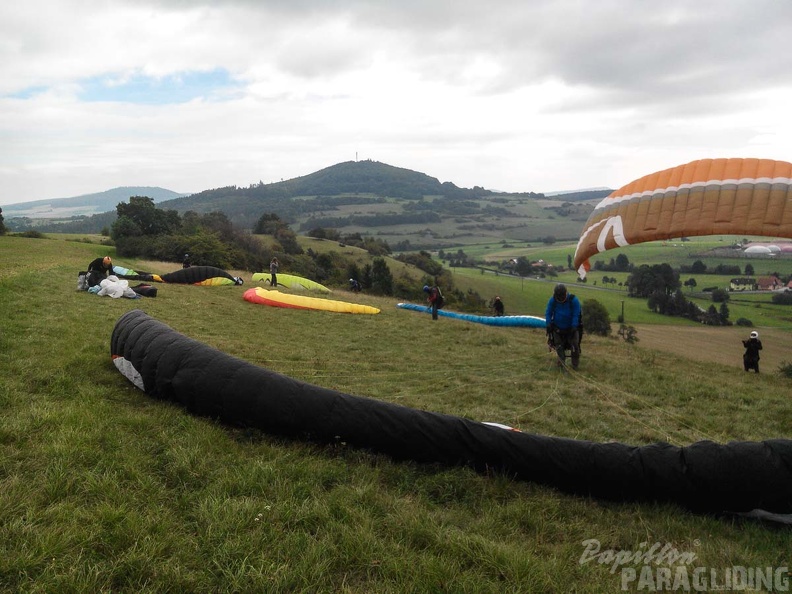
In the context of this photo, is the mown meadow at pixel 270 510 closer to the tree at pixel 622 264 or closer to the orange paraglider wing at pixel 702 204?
the orange paraglider wing at pixel 702 204

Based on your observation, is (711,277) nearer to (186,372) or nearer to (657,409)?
(657,409)

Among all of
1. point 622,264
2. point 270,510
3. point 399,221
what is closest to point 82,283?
point 270,510

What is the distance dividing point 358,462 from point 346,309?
41.7 ft

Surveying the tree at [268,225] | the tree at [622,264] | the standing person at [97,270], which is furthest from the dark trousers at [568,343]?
the tree at [268,225]

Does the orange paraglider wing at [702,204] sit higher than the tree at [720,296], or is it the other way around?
the orange paraglider wing at [702,204]

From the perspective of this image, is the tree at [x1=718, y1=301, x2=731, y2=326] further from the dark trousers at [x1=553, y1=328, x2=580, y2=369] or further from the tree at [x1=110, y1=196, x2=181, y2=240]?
the tree at [x1=110, y1=196, x2=181, y2=240]

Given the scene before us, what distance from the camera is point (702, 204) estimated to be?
9.75 m

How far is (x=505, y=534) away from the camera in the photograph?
3064mm

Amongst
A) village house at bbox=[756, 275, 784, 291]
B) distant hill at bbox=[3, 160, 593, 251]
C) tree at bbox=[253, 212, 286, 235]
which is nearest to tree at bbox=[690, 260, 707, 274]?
village house at bbox=[756, 275, 784, 291]

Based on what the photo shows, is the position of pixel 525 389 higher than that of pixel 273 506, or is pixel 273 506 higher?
pixel 273 506

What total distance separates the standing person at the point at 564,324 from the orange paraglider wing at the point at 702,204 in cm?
274

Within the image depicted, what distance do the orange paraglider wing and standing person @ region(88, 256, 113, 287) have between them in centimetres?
1296

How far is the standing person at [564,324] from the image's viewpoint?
356 inches

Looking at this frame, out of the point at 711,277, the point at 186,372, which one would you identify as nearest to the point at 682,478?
the point at 186,372
